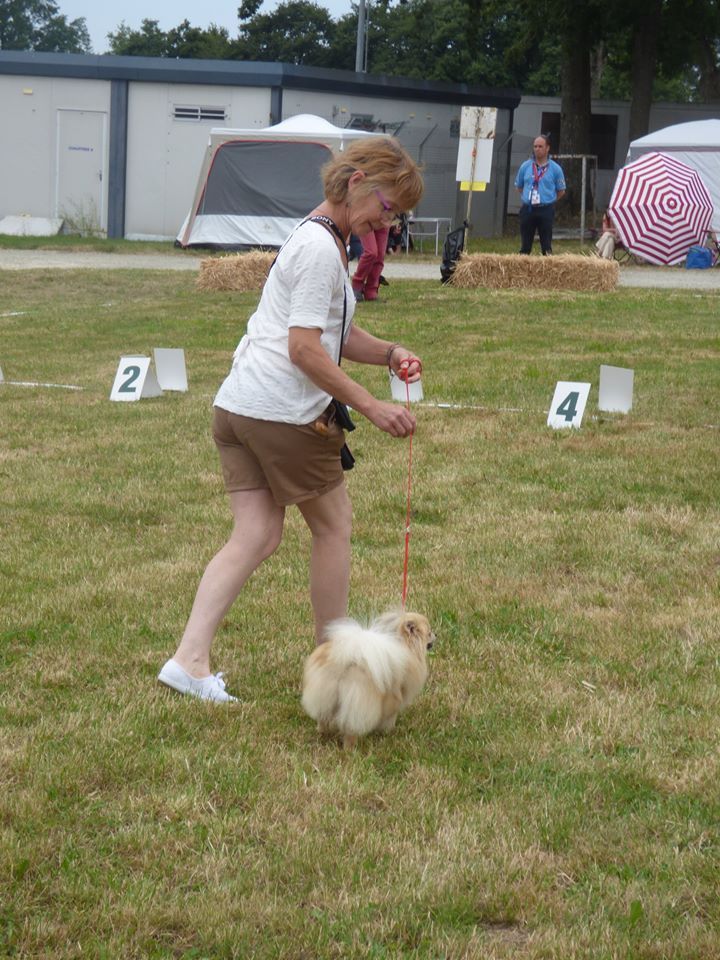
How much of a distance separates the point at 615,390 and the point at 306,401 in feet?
17.0

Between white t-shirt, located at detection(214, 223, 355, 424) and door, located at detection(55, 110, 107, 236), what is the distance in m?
26.5

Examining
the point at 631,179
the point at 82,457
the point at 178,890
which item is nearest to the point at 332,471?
the point at 178,890

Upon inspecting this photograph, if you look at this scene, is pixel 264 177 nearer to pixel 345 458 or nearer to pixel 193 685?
pixel 345 458

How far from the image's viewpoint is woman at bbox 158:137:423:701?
3.45 m

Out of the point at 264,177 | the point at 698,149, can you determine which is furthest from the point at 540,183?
the point at 698,149

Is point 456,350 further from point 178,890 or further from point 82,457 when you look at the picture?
point 178,890

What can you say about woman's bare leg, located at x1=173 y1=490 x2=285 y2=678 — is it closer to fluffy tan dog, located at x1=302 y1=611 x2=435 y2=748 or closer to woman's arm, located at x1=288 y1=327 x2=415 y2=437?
fluffy tan dog, located at x1=302 y1=611 x2=435 y2=748

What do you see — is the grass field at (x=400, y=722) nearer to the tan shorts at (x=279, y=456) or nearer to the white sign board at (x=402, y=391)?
the white sign board at (x=402, y=391)

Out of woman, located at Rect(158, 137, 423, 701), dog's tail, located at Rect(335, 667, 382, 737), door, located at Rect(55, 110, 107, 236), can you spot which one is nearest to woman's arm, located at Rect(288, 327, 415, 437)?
woman, located at Rect(158, 137, 423, 701)

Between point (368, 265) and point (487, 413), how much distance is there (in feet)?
20.3

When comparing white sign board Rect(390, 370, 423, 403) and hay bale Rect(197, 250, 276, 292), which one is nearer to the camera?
white sign board Rect(390, 370, 423, 403)

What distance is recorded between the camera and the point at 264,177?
2430 centimetres

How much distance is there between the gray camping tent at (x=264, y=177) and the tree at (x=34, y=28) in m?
78.5

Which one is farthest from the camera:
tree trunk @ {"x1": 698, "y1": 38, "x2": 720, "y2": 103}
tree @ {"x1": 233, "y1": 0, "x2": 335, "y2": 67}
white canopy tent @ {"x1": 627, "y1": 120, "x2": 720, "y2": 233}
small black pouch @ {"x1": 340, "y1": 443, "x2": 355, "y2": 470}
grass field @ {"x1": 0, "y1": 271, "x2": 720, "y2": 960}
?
tree @ {"x1": 233, "y1": 0, "x2": 335, "y2": 67}
